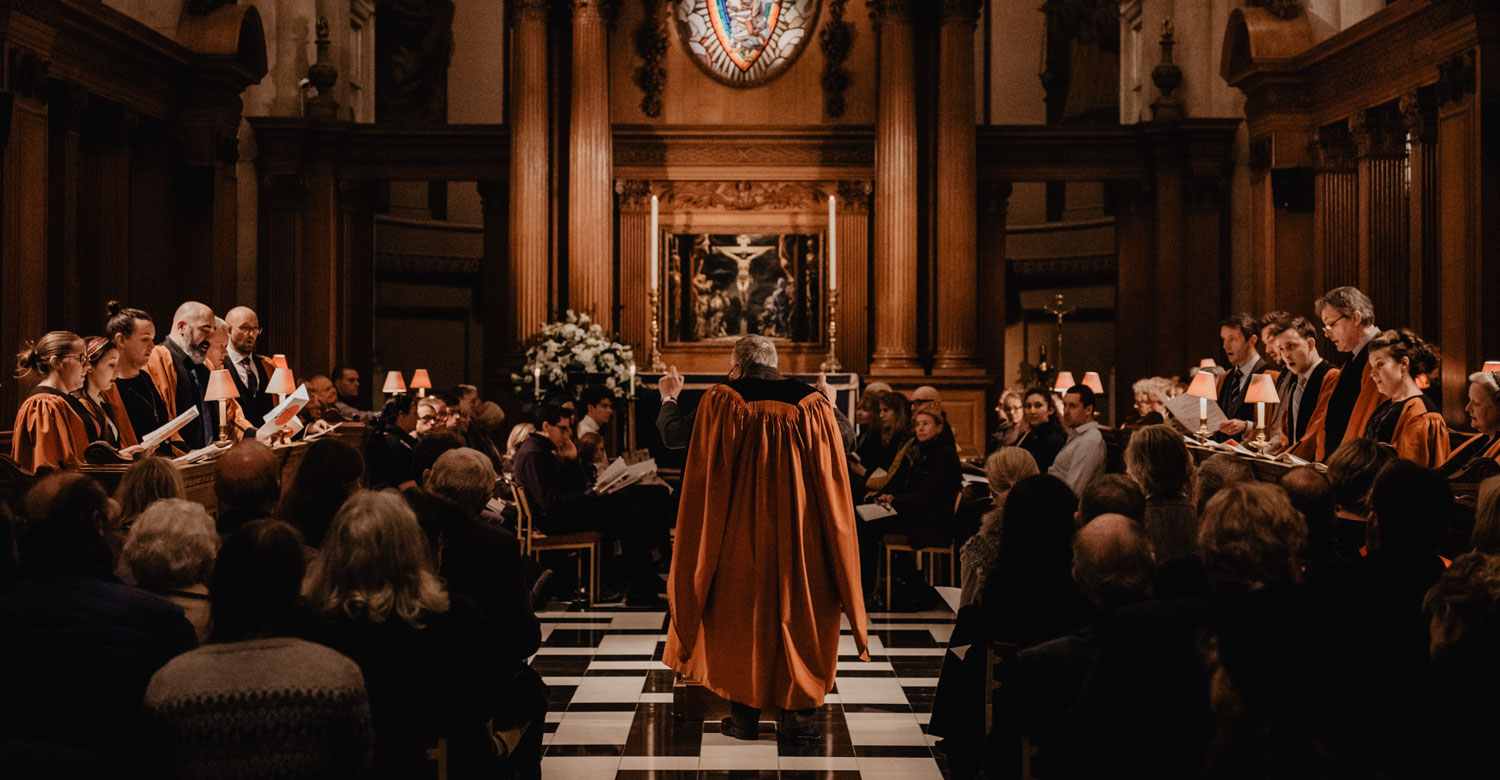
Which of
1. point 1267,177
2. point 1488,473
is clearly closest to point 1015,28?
point 1267,177

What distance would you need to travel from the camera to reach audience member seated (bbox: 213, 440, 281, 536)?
13.9ft

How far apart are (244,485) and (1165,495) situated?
10.1ft

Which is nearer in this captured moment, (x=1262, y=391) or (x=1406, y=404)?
(x=1406, y=404)

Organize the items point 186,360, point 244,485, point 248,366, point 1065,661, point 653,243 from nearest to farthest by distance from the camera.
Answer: point 1065,661, point 244,485, point 186,360, point 248,366, point 653,243

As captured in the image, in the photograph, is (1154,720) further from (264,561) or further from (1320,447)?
(1320,447)

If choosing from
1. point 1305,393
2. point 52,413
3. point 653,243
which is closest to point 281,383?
point 52,413

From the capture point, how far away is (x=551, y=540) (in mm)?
8336

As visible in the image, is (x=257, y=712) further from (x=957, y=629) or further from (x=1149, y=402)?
(x=1149, y=402)

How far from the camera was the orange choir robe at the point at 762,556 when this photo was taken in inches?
210

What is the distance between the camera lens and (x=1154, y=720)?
2941mm

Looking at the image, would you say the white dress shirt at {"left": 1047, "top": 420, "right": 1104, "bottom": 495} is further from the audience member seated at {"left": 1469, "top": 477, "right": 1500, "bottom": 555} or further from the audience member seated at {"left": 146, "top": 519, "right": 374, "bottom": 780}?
the audience member seated at {"left": 146, "top": 519, "right": 374, "bottom": 780}

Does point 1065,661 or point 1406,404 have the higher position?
point 1406,404

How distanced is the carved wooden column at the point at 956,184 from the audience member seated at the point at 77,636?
411 inches

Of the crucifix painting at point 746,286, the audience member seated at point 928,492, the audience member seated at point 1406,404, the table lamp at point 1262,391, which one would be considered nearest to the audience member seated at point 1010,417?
the audience member seated at point 928,492
